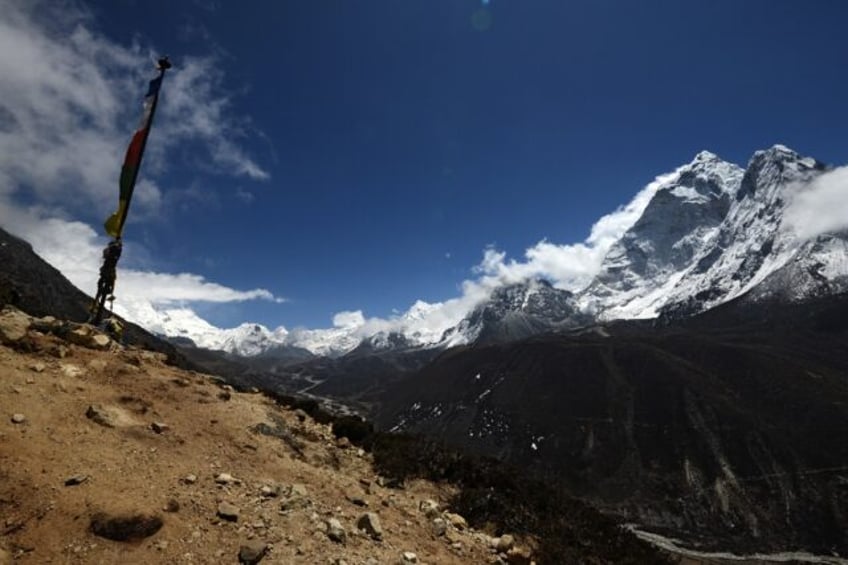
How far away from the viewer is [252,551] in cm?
1143

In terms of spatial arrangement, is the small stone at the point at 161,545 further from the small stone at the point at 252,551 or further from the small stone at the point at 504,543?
the small stone at the point at 504,543

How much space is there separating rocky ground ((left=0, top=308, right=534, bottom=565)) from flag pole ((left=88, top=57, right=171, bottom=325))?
10.1 feet

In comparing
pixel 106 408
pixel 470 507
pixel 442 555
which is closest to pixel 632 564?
pixel 470 507

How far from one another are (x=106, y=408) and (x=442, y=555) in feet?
31.1

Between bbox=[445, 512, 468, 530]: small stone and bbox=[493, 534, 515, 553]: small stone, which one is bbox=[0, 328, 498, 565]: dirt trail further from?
bbox=[445, 512, 468, 530]: small stone

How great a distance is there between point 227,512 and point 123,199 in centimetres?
1637

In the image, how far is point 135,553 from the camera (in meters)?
10.9

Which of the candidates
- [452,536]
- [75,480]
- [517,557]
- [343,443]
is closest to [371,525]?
[452,536]

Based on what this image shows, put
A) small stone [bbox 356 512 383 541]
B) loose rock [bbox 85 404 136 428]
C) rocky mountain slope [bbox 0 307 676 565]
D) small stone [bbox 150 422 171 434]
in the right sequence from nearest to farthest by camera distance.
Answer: rocky mountain slope [bbox 0 307 676 565] < small stone [bbox 356 512 383 541] < loose rock [bbox 85 404 136 428] < small stone [bbox 150 422 171 434]

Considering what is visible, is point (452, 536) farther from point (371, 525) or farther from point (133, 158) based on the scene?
point (133, 158)

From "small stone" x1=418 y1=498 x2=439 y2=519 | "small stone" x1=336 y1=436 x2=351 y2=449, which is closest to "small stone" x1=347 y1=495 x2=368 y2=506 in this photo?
"small stone" x1=418 y1=498 x2=439 y2=519

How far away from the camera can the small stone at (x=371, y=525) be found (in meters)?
13.8

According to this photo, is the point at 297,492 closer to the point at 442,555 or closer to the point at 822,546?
the point at 442,555

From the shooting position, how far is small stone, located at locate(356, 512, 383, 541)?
1377cm
